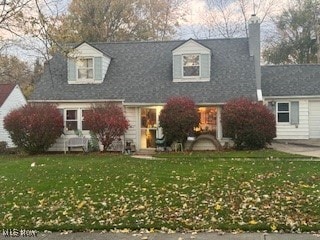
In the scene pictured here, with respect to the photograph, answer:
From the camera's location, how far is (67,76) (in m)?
23.0

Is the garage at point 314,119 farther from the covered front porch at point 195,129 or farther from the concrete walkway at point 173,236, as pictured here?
the concrete walkway at point 173,236

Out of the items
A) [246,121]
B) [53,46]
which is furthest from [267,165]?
[53,46]

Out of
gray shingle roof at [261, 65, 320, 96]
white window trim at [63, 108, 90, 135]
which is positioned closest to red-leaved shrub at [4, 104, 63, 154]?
white window trim at [63, 108, 90, 135]

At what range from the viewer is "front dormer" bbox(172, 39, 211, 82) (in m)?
21.6

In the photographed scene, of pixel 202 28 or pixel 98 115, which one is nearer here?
pixel 98 115

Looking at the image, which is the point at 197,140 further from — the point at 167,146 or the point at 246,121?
the point at 246,121

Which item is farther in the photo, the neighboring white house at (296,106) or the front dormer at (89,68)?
the neighboring white house at (296,106)

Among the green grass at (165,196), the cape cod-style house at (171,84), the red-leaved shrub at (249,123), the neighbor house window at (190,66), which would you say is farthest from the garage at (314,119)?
the green grass at (165,196)

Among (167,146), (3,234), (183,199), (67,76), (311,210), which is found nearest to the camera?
(3,234)

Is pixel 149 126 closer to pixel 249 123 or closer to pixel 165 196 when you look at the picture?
pixel 249 123

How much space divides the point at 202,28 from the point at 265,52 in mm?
6762

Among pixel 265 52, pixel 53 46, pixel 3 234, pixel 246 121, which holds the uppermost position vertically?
pixel 265 52

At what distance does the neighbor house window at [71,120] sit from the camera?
21312 millimetres

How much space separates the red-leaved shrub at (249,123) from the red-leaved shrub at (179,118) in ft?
5.00
